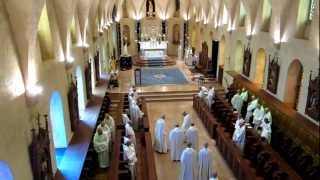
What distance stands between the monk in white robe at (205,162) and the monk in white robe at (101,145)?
129 inches

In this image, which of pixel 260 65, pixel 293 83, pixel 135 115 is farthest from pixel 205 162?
pixel 260 65

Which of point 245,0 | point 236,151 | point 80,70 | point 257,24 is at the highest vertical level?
point 245,0

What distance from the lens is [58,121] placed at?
32.7 ft

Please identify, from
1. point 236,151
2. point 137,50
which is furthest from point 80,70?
point 137,50

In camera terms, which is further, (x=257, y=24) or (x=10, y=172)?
(x=257, y=24)

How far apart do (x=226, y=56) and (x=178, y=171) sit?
10.7 metres

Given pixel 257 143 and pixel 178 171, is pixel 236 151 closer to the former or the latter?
pixel 257 143

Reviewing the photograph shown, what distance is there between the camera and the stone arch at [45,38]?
873 cm

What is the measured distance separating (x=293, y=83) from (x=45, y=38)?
742 cm

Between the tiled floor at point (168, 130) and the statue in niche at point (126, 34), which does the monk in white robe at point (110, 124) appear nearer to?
the tiled floor at point (168, 130)

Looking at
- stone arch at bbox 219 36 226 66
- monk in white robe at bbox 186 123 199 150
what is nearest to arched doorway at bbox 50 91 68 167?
monk in white robe at bbox 186 123 199 150

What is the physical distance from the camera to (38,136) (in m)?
7.22

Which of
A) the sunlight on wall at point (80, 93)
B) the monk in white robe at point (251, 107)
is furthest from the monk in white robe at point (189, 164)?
the sunlight on wall at point (80, 93)

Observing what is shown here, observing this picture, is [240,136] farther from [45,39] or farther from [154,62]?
[154,62]
